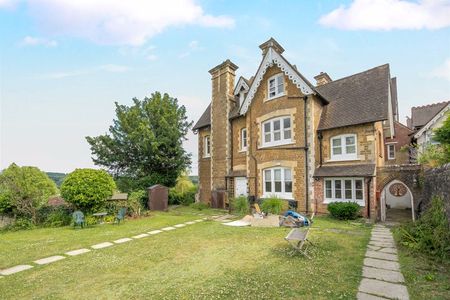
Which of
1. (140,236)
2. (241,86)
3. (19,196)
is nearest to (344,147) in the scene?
(241,86)

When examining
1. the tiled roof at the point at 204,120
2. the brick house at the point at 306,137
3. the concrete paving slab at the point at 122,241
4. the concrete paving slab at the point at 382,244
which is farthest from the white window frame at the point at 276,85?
the concrete paving slab at the point at 122,241

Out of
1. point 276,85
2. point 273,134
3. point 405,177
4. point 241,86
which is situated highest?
point 241,86

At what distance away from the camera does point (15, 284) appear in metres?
5.99

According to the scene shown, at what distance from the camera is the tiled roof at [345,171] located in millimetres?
14125

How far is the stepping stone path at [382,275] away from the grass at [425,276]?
147 mm

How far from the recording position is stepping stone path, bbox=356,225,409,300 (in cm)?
499

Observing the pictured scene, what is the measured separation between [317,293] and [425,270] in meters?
3.17

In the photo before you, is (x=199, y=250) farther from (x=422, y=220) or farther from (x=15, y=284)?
(x=422, y=220)

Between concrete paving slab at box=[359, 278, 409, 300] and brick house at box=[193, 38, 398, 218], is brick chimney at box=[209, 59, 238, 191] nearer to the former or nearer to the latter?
brick house at box=[193, 38, 398, 218]

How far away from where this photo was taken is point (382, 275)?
19.5 ft

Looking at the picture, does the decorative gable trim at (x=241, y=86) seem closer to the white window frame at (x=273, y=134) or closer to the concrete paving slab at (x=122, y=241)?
the white window frame at (x=273, y=134)

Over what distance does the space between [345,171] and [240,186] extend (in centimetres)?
783

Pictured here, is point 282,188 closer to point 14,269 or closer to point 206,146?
point 206,146

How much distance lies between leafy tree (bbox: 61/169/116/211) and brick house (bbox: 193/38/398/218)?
895 centimetres
